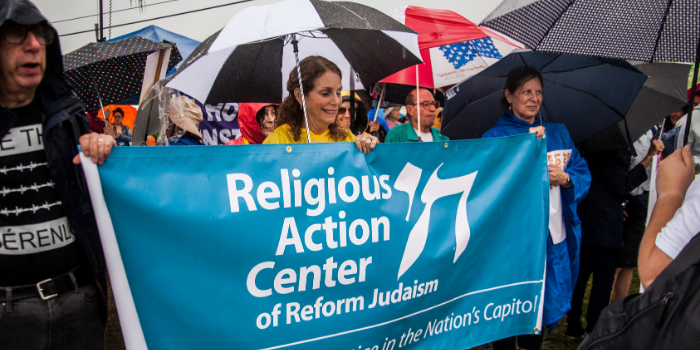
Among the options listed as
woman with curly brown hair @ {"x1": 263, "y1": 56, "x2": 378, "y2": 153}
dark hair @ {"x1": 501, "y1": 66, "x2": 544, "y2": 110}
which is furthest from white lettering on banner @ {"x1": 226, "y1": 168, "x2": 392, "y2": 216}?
dark hair @ {"x1": 501, "y1": 66, "x2": 544, "y2": 110}

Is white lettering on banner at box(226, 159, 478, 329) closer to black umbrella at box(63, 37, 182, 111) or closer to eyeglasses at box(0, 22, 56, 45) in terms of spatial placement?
eyeglasses at box(0, 22, 56, 45)

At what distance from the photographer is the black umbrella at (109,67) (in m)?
4.62

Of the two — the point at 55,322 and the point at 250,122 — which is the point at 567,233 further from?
the point at 250,122

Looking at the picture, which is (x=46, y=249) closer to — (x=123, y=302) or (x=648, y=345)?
(x=123, y=302)

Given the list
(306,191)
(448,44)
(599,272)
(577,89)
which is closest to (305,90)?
(306,191)

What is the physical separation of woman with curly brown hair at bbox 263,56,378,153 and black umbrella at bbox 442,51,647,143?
1.69 meters

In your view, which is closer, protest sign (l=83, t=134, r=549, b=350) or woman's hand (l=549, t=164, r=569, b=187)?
protest sign (l=83, t=134, r=549, b=350)

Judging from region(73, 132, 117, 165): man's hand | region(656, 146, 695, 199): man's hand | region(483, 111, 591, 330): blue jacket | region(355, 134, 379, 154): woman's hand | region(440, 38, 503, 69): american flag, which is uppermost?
region(440, 38, 503, 69): american flag

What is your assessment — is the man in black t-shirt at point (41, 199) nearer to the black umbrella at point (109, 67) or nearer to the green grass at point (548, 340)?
the green grass at point (548, 340)

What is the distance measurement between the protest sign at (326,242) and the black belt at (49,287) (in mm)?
156

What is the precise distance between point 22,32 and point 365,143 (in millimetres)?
1448

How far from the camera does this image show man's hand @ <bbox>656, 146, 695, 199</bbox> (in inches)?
62.8

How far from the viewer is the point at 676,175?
1.61m

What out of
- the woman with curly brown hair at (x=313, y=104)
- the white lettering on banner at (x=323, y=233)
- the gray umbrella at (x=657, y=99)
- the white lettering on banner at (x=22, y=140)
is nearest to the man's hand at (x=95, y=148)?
the white lettering on banner at (x=22, y=140)
